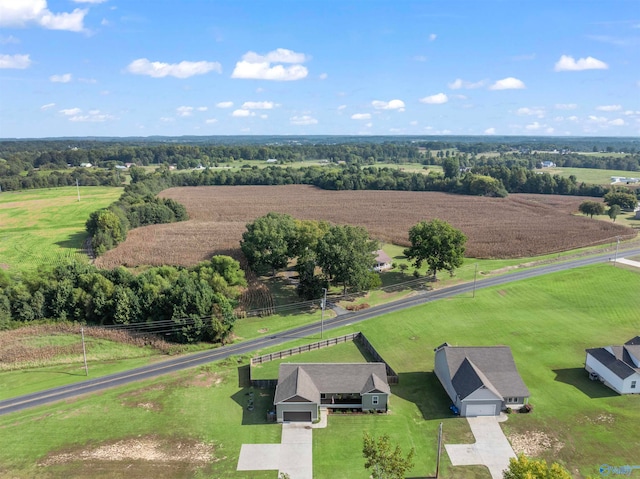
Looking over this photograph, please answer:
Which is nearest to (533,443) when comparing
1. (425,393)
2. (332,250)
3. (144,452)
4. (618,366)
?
(425,393)

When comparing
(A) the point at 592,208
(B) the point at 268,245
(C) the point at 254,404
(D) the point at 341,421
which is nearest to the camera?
(D) the point at 341,421

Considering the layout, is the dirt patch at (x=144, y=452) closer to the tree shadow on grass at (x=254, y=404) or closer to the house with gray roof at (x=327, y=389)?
the tree shadow on grass at (x=254, y=404)

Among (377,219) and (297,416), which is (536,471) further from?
(377,219)

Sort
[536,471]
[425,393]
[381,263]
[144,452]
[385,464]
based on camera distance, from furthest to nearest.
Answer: [381,263]
[425,393]
[144,452]
[385,464]
[536,471]

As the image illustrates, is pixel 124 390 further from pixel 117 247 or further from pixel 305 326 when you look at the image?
pixel 117 247

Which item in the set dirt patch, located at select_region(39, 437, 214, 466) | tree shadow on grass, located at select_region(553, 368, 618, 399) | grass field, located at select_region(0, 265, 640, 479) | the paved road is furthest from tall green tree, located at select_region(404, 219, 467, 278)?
dirt patch, located at select_region(39, 437, 214, 466)

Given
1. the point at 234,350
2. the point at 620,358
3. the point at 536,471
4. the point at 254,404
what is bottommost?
the point at 254,404
